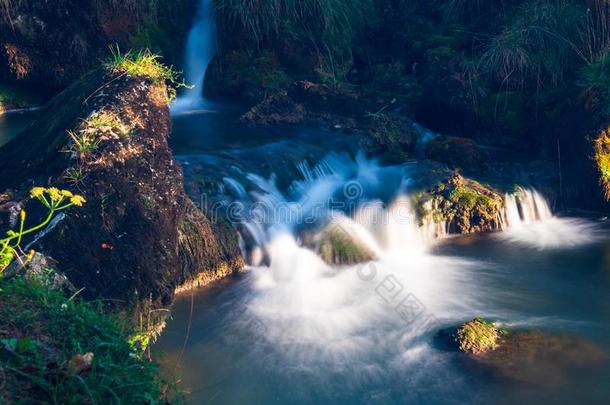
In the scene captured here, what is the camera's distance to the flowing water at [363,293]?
212 inches

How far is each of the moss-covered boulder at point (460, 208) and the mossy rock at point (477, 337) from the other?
9.75ft

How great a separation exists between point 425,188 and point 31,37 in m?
8.95

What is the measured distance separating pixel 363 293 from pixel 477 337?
160cm

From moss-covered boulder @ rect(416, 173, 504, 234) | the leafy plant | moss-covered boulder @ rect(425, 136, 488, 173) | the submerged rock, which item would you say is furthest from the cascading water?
the leafy plant

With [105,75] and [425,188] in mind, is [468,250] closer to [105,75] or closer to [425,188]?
[425,188]

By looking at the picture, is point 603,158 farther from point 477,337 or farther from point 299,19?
point 299,19

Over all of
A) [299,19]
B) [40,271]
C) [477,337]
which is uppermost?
[299,19]

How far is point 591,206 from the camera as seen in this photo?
9469mm

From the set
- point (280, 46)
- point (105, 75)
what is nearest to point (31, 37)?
point (280, 46)

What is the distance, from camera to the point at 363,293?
716 centimetres

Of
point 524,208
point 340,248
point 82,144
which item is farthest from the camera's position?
point 524,208

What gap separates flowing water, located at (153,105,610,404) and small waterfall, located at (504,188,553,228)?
0.06 ft

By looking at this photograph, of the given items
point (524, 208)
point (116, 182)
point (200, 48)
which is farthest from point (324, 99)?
point (116, 182)

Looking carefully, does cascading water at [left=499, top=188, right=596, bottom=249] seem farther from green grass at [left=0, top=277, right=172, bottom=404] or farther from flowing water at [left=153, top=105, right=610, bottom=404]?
green grass at [left=0, top=277, right=172, bottom=404]
